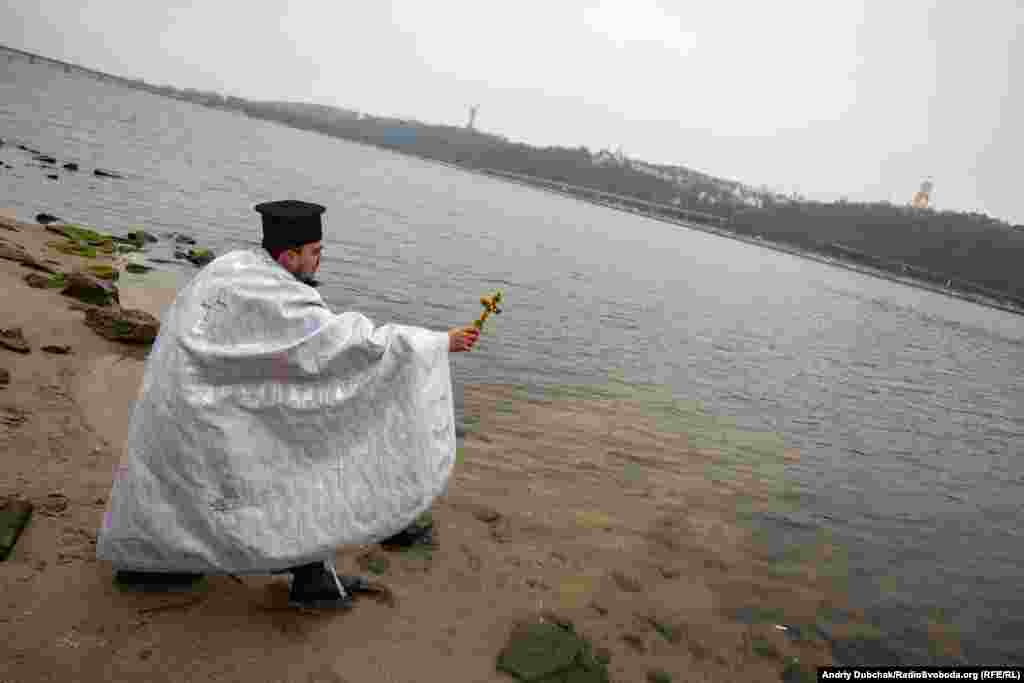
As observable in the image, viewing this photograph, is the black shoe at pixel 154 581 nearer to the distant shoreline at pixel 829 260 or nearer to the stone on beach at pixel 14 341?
the stone on beach at pixel 14 341

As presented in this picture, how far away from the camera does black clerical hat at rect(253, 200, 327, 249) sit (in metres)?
4.08

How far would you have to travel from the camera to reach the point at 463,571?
5988 mm

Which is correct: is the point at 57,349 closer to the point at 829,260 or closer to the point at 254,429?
the point at 254,429

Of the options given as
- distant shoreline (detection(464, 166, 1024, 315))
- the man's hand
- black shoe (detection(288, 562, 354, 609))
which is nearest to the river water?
the man's hand

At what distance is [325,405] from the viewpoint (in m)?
4.24

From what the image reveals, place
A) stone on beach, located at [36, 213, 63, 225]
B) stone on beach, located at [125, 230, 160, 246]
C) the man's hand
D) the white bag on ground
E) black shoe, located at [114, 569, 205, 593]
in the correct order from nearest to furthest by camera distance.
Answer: the white bag on ground, black shoe, located at [114, 569, 205, 593], the man's hand, stone on beach, located at [36, 213, 63, 225], stone on beach, located at [125, 230, 160, 246]

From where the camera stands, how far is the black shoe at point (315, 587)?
4.76m

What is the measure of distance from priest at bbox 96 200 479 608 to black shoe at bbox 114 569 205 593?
1 cm

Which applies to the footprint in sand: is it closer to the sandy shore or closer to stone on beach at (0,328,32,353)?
the sandy shore

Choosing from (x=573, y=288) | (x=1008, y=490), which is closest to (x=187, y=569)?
(x=1008, y=490)

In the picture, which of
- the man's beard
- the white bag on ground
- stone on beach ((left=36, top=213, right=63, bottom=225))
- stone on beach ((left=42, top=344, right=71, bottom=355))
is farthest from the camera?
stone on beach ((left=36, top=213, right=63, bottom=225))

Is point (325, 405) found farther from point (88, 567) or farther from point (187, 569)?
point (88, 567)

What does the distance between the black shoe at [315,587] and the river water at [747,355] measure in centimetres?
649

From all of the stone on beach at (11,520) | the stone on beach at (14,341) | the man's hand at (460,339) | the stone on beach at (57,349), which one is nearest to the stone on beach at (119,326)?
the stone on beach at (57,349)
